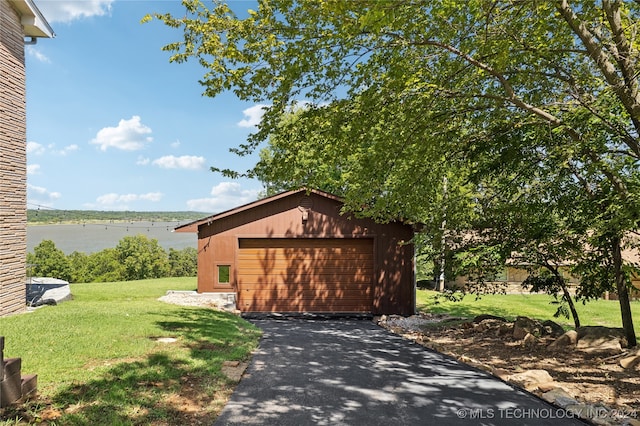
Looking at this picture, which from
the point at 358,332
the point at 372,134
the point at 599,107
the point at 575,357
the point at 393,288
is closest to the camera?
the point at 599,107

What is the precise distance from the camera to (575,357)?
23.3 ft

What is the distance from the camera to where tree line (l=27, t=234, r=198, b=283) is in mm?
39375

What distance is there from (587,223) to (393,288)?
810 centimetres

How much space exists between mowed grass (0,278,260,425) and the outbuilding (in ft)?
13.5

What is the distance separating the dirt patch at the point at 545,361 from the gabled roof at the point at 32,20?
13677 mm

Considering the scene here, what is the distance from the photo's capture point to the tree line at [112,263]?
39375 millimetres

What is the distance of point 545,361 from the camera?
698 cm

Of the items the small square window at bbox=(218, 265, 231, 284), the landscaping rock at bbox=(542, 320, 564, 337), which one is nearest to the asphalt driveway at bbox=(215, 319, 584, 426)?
the landscaping rock at bbox=(542, 320, 564, 337)

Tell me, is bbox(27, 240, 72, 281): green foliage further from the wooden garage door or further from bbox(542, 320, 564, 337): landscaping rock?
bbox(542, 320, 564, 337): landscaping rock

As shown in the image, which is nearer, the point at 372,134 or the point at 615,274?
the point at 615,274

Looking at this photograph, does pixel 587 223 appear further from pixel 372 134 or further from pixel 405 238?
pixel 405 238

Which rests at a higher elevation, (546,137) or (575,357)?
(546,137)

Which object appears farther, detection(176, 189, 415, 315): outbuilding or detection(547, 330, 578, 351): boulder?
detection(176, 189, 415, 315): outbuilding

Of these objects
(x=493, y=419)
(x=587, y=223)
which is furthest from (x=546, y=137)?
(x=493, y=419)
